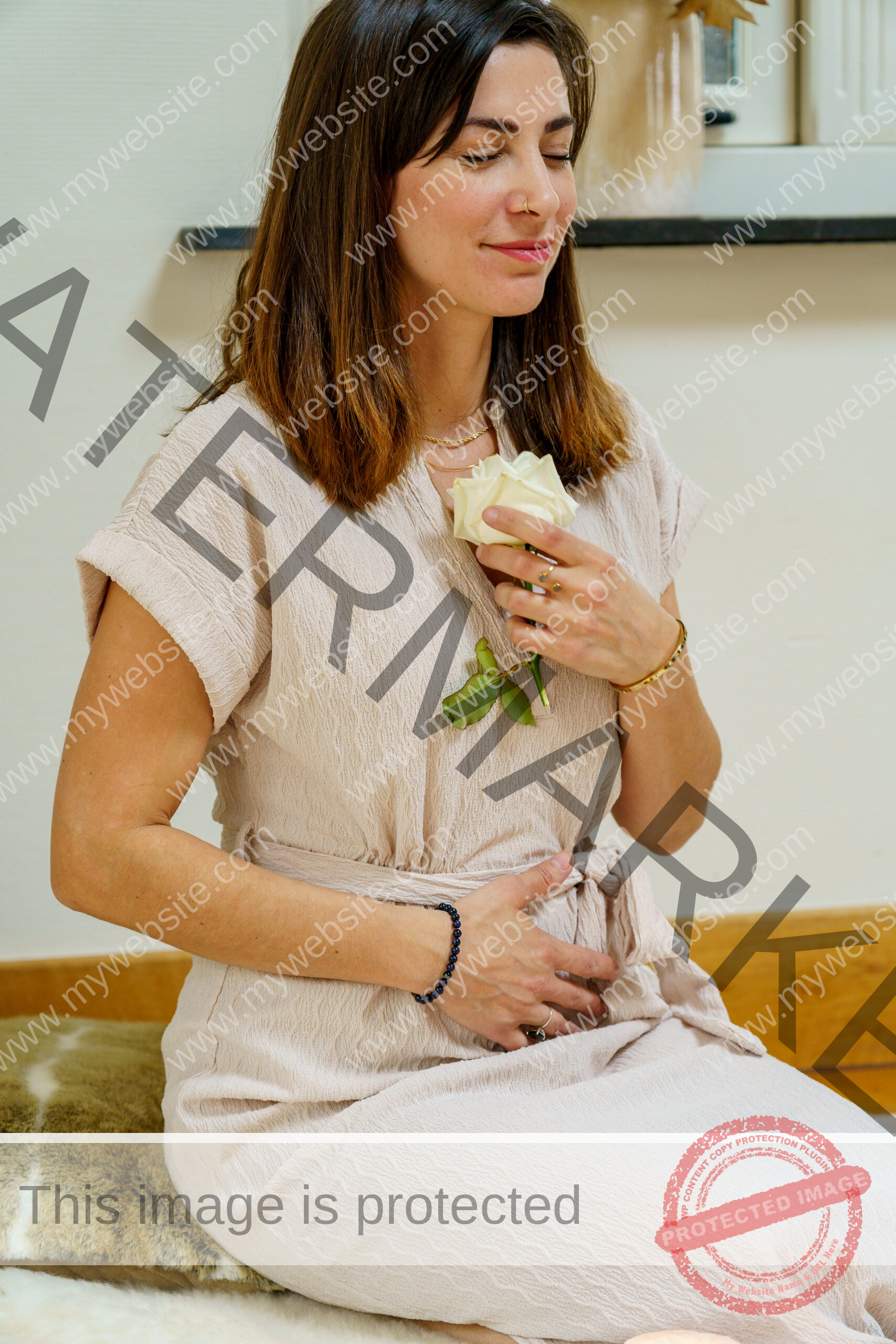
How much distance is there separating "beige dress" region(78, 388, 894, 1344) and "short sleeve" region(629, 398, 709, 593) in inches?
7.2

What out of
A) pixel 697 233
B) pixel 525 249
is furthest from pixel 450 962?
pixel 697 233

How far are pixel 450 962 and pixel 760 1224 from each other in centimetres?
26

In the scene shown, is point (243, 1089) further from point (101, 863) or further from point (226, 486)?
point (226, 486)

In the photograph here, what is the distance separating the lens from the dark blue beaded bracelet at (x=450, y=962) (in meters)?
0.80

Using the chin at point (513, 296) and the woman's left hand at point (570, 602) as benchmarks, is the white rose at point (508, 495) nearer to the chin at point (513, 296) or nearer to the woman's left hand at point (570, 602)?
the woman's left hand at point (570, 602)

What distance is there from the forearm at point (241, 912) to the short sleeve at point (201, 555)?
107 mm

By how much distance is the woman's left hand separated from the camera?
2.62ft

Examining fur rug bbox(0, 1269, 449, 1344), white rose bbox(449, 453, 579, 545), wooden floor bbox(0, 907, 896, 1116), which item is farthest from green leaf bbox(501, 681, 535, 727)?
wooden floor bbox(0, 907, 896, 1116)

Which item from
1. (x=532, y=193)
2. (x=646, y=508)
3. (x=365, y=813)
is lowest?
(x=365, y=813)

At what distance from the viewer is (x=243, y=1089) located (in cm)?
78

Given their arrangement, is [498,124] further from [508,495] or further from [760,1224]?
[760,1224]

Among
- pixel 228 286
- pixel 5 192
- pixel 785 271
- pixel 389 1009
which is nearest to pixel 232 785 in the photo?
pixel 389 1009

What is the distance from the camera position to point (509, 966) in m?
0.82

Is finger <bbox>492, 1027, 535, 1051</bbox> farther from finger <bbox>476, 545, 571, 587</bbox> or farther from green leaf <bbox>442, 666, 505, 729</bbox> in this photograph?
finger <bbox>476, 545, 571, 587</bbox>
